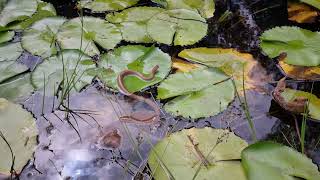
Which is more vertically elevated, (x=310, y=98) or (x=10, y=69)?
(x=10, y=69)

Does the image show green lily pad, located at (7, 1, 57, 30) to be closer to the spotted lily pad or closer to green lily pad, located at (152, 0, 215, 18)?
green lily pad, located at (152, 0, 215, 18)

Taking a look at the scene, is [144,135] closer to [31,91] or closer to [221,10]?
[31,91]

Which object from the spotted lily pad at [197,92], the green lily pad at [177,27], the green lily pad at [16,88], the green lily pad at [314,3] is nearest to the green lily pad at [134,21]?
the green lily pad at [177,27]

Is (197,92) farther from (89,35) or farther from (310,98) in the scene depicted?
(89,35)

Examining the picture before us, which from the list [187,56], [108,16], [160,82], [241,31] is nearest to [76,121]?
[160,82]

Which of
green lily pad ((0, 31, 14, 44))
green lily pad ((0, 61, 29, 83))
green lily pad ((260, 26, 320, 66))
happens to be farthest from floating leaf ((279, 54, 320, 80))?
green lily pad ((0, 31, 14, 44))

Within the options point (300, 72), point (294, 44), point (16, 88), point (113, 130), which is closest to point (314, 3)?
point (294, 44)

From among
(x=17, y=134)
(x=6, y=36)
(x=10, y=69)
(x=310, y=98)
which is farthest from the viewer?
(x=6, y=36)
